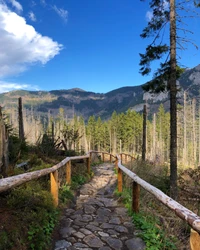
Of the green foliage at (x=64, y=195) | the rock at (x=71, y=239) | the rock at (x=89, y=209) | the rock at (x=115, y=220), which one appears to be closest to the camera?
the rock at (x=71, y=239)

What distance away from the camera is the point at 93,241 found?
395 cm

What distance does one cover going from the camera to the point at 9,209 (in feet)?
12.4

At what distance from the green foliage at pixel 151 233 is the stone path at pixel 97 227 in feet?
0.38

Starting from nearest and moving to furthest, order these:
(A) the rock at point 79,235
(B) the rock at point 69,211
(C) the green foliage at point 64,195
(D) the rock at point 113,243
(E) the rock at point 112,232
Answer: (D) the rock at point 113,243
(A) the rock at point 79,235
(E) the rock at point 112,232
(B) the rock at point 69,211
(C) the green foliage at point 64,195

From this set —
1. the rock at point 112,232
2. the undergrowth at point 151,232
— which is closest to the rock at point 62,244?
the rock at point 112,232

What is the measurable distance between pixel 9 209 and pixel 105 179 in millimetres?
6616

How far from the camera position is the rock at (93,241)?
380 cm

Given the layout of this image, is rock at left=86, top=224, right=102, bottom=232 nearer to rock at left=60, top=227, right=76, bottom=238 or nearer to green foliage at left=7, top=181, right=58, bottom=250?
rock at left=60, top=227, right=76, bottom=238

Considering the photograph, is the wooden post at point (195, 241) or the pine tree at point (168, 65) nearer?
the wooden post at point (195, 241)

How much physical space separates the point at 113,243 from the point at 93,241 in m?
0.33

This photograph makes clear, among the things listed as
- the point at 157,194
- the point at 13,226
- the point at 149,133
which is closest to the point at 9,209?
the point at 13,226

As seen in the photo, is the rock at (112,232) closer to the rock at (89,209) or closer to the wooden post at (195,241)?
the rock at (89,209)

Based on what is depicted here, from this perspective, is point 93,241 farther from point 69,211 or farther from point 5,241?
point 69,211

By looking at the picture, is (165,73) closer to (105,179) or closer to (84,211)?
(105,179)
